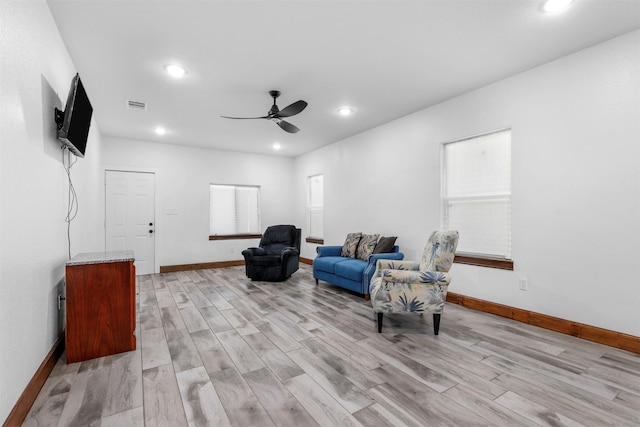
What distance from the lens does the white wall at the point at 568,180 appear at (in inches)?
103

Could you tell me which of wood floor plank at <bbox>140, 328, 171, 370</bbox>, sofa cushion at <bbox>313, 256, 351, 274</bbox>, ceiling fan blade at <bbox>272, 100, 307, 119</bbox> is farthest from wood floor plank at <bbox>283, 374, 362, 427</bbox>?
ceiling fan blade at <bbox>272, 100, 307, 119</bbox>

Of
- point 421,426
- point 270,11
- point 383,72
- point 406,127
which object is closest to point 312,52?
point 270,11

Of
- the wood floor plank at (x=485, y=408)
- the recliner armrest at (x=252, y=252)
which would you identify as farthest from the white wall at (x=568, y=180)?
the recliner armrest at (x=252, y=252)

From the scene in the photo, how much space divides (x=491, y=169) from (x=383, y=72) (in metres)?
1.73

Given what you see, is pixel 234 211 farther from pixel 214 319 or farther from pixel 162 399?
pixel 162 399

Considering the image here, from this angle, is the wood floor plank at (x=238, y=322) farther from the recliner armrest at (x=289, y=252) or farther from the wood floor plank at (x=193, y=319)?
the recliner armrest at (x=289, y=252)

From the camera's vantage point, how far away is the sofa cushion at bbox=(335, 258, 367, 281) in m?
4.12

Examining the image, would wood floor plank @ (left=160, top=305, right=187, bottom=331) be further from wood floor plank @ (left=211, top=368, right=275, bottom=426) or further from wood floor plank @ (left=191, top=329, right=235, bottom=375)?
wood floor plank @ (left=211, top=368, right=275, bottom=426)

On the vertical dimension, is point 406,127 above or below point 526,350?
above

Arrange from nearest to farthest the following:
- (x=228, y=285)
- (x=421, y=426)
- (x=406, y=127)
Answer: (x=421, y=426) → (x=406, y=127) → (x=228, y=285)

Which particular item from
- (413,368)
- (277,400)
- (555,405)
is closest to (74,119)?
(277,400)

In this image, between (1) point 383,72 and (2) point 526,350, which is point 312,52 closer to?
(1) point 383,72

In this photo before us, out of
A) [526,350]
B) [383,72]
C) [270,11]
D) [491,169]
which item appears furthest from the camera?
[491,169]

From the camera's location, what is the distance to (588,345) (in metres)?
2.67
